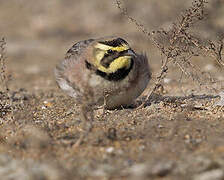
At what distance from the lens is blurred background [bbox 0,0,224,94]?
423 inches

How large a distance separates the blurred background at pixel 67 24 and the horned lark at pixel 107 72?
179 inches

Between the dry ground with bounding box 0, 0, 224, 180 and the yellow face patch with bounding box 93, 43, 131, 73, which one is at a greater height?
the yellow face patch with bounding box 93, 43, 131, 73

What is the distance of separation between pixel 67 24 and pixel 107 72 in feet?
28.8

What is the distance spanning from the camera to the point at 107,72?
185 inches

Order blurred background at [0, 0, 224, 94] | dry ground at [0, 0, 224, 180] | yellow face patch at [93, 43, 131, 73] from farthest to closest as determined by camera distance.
→ blurred background at [0, 0, 224, 94]
yellow face patch at [93, 43, 131, 73]
dry ground at [0, 0, 224, 180]

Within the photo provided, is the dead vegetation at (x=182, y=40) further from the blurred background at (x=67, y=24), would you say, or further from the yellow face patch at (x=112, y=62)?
the blurred background at (x=67, y=24)

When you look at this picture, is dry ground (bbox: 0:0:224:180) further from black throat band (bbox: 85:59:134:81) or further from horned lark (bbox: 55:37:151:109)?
black throat band (bbox: 85:59:134:81)

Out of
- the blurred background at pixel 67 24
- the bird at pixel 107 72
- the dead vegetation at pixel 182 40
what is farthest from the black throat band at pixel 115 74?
the blurred background at pixel 67 24

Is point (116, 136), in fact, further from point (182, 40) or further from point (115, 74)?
point (182, 40)

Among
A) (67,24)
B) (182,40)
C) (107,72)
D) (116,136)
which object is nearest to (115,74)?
(107,72)

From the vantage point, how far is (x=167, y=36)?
4.90 metres

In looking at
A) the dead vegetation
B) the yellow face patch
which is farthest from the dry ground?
the yellow face patch

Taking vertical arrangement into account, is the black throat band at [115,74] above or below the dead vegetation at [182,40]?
below

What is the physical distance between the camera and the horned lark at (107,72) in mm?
4672
